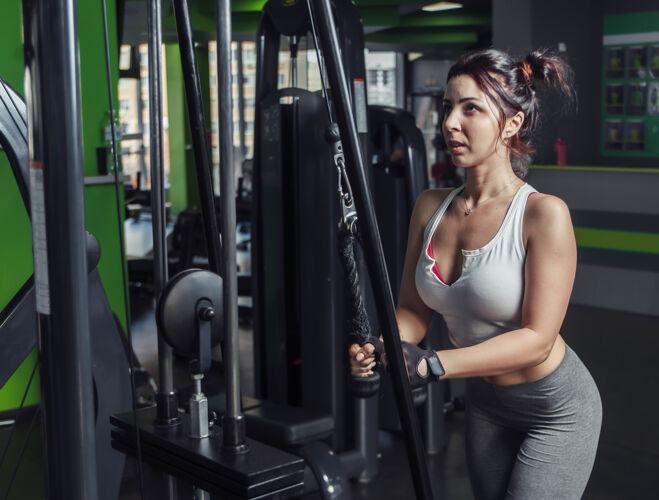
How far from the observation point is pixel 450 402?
4.05 meters

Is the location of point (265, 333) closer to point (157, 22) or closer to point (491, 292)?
point (491, 292)

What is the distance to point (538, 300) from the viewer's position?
1522mm

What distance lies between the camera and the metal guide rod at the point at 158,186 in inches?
45.5

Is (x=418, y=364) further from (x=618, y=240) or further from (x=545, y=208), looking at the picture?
(x=618, y=240)

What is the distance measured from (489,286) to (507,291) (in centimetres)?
4

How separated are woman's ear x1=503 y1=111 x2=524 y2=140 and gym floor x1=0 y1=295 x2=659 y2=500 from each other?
37.2 inches

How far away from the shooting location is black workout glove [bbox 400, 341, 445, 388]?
4.45 feet

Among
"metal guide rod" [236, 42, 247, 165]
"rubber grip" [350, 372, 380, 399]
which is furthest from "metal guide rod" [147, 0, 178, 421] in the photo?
"metal guide rod" [236, 42, 247, 165]

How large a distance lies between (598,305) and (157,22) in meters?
6.32

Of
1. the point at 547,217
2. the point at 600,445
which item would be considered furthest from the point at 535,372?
the point at 600,445

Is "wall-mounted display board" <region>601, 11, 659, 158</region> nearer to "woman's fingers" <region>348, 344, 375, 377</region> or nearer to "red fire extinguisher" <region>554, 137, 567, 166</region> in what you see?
"red fire extinguisher" <region>554, 137, 567, 166</region>

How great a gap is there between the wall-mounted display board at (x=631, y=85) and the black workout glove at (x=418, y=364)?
716 cm

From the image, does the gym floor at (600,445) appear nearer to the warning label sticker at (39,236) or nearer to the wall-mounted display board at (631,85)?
the warning label sticker at (39,236)

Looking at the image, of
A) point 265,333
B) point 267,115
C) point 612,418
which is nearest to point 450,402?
point 612,418
